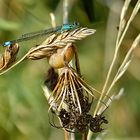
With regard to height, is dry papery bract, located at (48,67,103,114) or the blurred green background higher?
the blurred green background

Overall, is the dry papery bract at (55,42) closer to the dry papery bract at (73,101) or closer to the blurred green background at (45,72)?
the dry papery bract at (73,101)

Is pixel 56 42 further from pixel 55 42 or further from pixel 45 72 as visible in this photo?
pixel 45 72

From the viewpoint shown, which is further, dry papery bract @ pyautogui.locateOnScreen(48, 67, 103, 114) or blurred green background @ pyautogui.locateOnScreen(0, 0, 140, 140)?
blurred green background @ pyautogui.locateOnScreen(0, 0, 140, 140)

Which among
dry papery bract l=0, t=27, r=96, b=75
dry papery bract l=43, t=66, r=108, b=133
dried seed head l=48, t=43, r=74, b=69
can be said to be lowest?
dry papery bract l=43, t=66, r=108, b=133

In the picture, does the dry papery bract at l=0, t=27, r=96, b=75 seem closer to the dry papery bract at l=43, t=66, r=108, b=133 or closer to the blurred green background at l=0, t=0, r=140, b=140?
the dry papery bract at l=43, t=66, r=108, b=133

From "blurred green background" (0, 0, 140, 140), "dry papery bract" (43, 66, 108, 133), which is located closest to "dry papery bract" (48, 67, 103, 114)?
"dry papery bract" (43, 66, 108, 133)

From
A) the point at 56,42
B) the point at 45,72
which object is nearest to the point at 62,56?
the point at 56,42

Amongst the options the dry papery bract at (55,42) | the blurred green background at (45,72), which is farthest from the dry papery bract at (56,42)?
the blurred green background at (45,72)

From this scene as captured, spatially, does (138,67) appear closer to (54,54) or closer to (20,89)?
(20,89)

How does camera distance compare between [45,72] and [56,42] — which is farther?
[45,72]

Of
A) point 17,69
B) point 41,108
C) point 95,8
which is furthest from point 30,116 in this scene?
point 95,8
